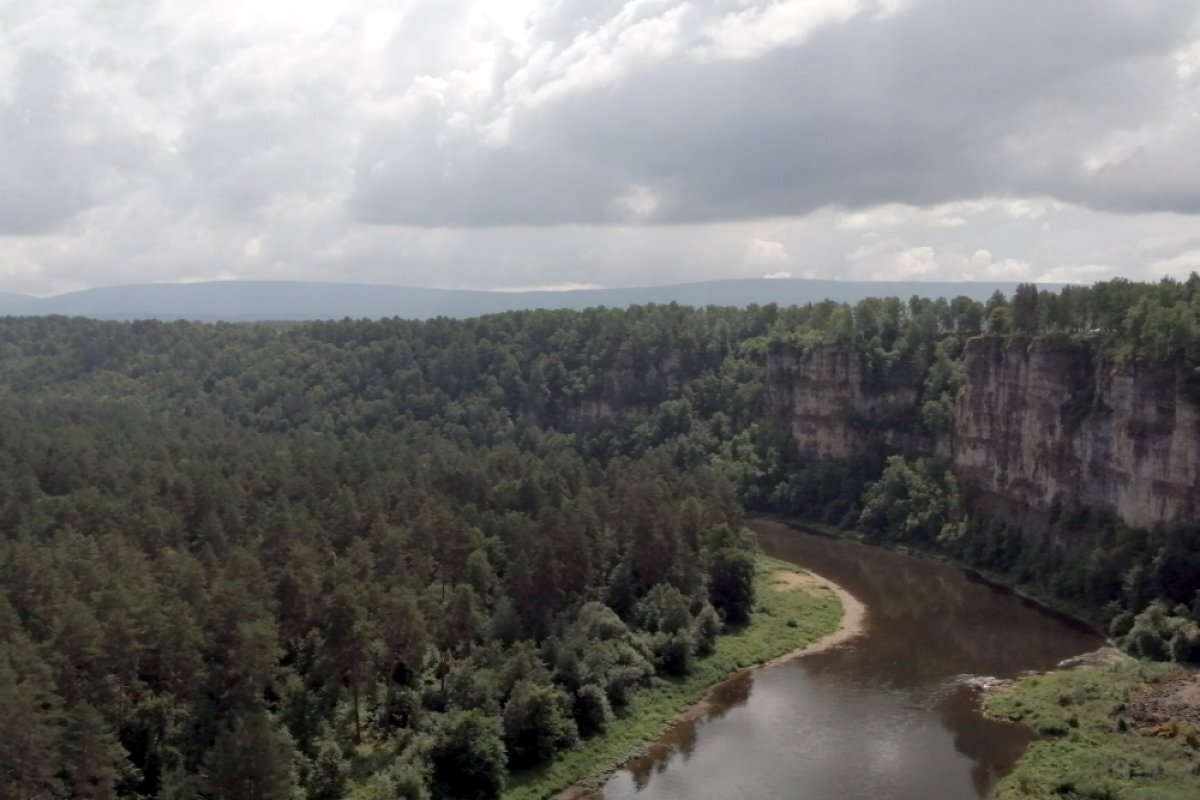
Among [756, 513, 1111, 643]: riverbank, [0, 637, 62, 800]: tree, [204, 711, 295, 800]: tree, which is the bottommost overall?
[756, 513, 1111, 643]: riverbank

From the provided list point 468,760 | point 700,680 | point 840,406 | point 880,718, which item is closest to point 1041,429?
point 840,406

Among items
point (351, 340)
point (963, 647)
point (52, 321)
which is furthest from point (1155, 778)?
point (52, 321)

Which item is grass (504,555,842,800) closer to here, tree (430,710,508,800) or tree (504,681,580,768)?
tree (504,681,580,768)

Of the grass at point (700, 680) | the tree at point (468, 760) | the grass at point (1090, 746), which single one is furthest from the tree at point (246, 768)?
the grass at point (1090, 746)

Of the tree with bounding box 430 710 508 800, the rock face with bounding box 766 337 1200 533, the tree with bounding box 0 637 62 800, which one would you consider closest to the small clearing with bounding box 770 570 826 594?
the rock face with bounding box 766 337 1200 533

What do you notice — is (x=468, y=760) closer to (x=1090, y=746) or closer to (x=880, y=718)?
(x=880, y=718)
